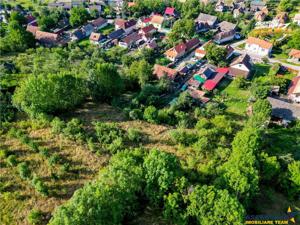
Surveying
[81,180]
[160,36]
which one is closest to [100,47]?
[160,36]

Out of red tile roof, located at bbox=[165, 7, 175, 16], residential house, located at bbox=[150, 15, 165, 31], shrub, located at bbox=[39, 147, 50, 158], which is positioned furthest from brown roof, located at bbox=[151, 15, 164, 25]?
shrub, located at bbox=[39, 147, 50, 158]

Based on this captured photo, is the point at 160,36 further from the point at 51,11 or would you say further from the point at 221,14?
the point at 51,11

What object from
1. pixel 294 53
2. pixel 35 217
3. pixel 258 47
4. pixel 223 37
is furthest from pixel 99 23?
pixel 35 217

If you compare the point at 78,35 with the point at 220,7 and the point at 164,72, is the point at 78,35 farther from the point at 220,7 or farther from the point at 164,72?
the point at 220,7

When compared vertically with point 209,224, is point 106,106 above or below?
below

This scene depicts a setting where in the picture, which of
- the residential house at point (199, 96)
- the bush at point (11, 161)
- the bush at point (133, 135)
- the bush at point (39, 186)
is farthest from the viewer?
the residential house at point (199, 96)

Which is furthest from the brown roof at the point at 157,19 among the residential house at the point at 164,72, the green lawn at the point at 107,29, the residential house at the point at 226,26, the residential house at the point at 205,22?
the residential house at the point at 164,72

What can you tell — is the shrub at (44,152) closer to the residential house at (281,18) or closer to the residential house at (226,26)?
the residential house at (226,26)
